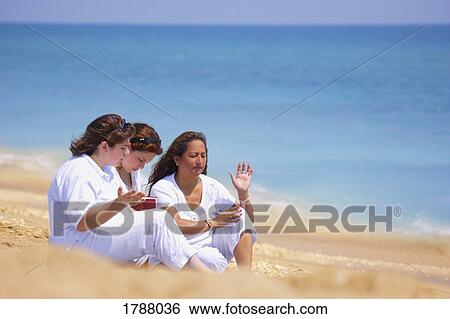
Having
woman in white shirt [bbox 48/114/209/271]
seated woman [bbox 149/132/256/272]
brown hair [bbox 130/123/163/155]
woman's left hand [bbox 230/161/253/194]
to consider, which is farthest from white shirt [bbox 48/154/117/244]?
woman's left hand [bbox 230/161/253/194]

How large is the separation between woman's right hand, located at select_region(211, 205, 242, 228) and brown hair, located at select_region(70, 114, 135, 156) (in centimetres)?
57

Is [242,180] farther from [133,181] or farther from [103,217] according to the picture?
[103,217]

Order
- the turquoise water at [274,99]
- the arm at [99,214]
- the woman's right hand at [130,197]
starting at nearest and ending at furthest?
the woman's right hand at [130,197] < the arm at [99,214] < the turquoise water at [274,99]

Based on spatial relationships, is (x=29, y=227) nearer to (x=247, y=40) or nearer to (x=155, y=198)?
(x=155, y=198)

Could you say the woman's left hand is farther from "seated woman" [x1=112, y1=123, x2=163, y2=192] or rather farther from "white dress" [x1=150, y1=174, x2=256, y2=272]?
"seated woman" [x1=112, y1=123, x2=163, y2=192]

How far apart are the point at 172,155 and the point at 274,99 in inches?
275

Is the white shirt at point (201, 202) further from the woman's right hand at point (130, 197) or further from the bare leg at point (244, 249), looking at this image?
the woman's right hand at point (130, 197)

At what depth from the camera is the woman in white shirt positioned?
4141 mm

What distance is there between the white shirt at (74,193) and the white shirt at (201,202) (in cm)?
27

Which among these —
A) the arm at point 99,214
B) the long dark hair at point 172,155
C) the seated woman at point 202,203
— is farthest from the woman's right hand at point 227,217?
the arm at point 99,214

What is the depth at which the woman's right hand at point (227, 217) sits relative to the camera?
4387 millimetres

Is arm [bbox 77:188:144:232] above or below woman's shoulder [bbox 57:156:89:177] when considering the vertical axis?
below

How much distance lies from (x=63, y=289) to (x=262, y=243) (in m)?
2.61
